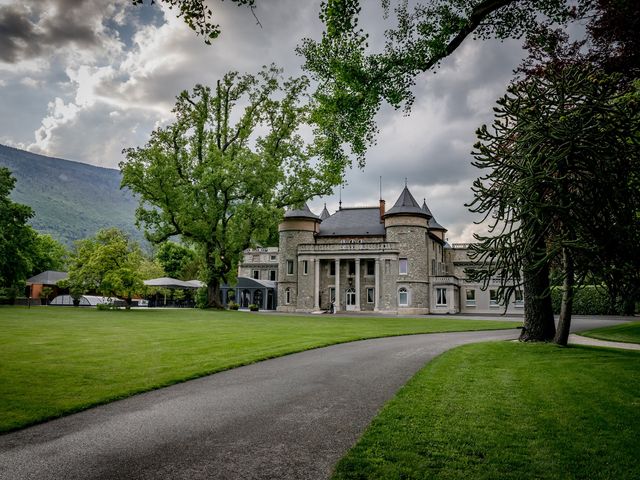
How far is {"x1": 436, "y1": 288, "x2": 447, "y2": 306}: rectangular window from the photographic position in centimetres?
5123

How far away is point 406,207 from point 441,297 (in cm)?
1067

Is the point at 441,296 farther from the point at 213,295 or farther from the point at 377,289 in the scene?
the point at 213,295

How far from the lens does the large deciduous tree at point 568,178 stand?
10180 millimetres

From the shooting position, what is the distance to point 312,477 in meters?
4.44

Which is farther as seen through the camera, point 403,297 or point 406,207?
point 406,207

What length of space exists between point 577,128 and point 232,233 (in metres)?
32.3

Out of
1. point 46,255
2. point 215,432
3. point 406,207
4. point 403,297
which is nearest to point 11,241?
point 46,255

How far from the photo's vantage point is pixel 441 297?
51281 mm

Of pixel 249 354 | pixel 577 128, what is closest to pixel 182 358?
pixel 249 354

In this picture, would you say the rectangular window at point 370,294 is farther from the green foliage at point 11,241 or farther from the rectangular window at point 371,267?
the green foliage at point 11,241

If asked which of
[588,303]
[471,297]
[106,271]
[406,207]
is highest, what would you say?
[406,207]

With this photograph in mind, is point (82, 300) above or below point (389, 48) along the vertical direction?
below

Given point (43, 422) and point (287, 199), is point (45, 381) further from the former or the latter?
point (287, 199)

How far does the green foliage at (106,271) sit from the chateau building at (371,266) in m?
18.5
